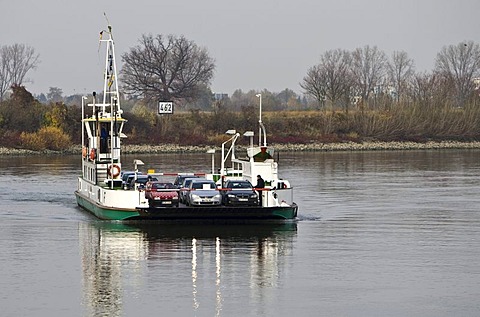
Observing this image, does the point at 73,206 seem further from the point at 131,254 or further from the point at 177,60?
the point at 177,60

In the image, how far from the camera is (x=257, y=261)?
3334 centimetres

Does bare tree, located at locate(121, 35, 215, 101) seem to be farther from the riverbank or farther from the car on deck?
the car on deck

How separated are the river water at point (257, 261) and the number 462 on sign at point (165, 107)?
7502cm

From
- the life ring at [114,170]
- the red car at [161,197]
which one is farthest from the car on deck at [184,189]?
the life ring at [114,170]

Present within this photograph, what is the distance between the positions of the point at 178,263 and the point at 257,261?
2.43 metres

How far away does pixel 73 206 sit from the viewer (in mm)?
52062

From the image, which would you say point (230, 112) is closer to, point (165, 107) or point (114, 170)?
point (165, 107)

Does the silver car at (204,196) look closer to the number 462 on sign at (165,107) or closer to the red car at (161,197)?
the red car at (161,197)

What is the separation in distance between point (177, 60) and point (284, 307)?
125 meters

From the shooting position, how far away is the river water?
87.1 feet

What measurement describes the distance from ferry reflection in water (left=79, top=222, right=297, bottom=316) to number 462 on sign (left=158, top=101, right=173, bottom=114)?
8903 centimetres

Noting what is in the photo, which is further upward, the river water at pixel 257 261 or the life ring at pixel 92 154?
the life ring at pixel 92 154

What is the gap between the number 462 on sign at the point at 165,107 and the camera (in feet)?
435

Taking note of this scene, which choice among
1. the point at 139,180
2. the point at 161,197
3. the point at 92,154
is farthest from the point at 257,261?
the point at 92,154
